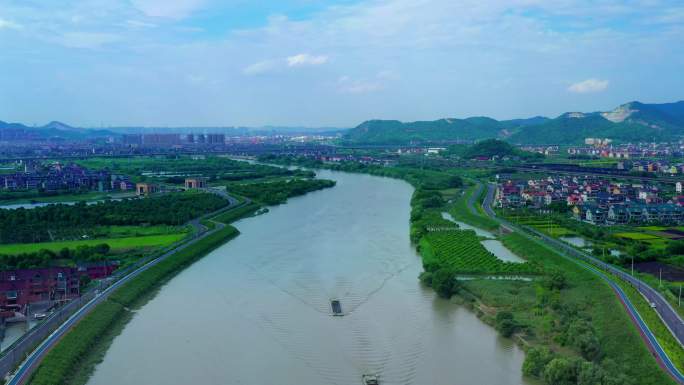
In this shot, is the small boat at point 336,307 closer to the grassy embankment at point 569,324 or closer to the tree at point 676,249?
the grassy embankment at point 569,324

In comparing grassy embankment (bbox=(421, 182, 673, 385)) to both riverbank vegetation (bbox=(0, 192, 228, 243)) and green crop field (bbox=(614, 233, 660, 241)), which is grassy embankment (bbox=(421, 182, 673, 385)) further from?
riverbank vegetation (bbox=(0, 192, 228, 243))

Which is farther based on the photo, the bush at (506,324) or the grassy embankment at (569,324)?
the bush at (506,324)

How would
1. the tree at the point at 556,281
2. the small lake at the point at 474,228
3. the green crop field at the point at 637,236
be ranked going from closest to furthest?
the tree at the point at 556,281, the green crop field at the point at 637,236, the small lake at the point at 474,228

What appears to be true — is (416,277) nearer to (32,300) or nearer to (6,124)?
(32,300)

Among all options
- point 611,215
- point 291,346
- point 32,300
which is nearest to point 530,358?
point 291,346

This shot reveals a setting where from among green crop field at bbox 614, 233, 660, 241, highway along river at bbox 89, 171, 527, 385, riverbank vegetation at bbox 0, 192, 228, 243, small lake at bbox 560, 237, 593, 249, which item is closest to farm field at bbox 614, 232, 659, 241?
green crop field at bbox 614, 233, 660, 241

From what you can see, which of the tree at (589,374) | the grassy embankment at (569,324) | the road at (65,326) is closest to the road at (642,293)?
the grassy embankment at (569,324)
